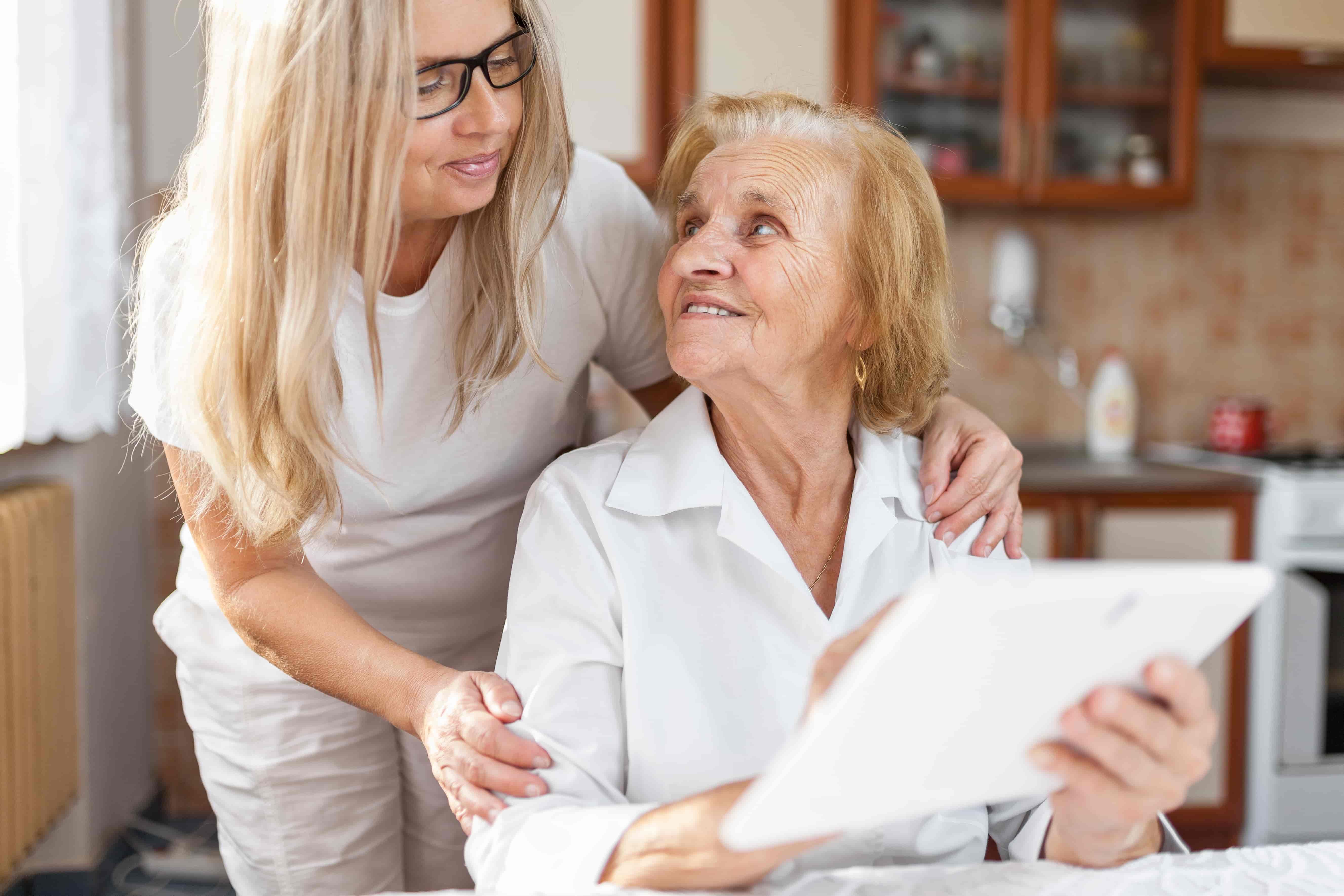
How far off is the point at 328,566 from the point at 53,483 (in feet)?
3.98

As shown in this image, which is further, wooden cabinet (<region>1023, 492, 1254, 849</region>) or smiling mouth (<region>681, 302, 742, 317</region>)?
wooden cabinet (<region>1023, 492, 1254, 849</region>)

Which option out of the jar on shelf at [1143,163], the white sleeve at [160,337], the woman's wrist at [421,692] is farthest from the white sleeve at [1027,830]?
the jar on shelf at [1143,163]

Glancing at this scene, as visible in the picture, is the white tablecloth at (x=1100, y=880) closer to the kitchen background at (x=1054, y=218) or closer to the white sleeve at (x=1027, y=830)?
the white sleeve at (x=1027, y=830)

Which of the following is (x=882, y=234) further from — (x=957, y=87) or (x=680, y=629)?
(x=957, y=87)

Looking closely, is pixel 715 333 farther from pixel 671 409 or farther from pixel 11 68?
pixel 11 68

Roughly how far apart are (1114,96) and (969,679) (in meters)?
2.85

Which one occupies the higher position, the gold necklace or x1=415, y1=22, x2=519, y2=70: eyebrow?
x1=415, y1=22, x2=519, y2=70: eyebrow

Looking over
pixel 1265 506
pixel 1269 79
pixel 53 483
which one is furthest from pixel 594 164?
pixel 1269 79

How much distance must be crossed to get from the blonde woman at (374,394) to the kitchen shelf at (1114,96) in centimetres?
203

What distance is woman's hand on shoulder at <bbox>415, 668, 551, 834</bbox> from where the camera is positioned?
98 cm

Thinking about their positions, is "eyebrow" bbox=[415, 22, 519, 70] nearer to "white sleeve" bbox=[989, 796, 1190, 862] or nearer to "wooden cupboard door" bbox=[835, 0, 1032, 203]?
"white sleeve" bbox=[989, 796, 1190, 862]

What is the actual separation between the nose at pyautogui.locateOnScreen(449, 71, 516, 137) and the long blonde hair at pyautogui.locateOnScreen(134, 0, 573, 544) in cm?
7

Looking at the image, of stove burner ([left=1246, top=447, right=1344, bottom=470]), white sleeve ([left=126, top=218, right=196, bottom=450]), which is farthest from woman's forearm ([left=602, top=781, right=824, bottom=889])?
stove burner ([left=1246, top=447, right=1344, bottom=470])

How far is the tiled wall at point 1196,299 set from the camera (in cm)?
333
